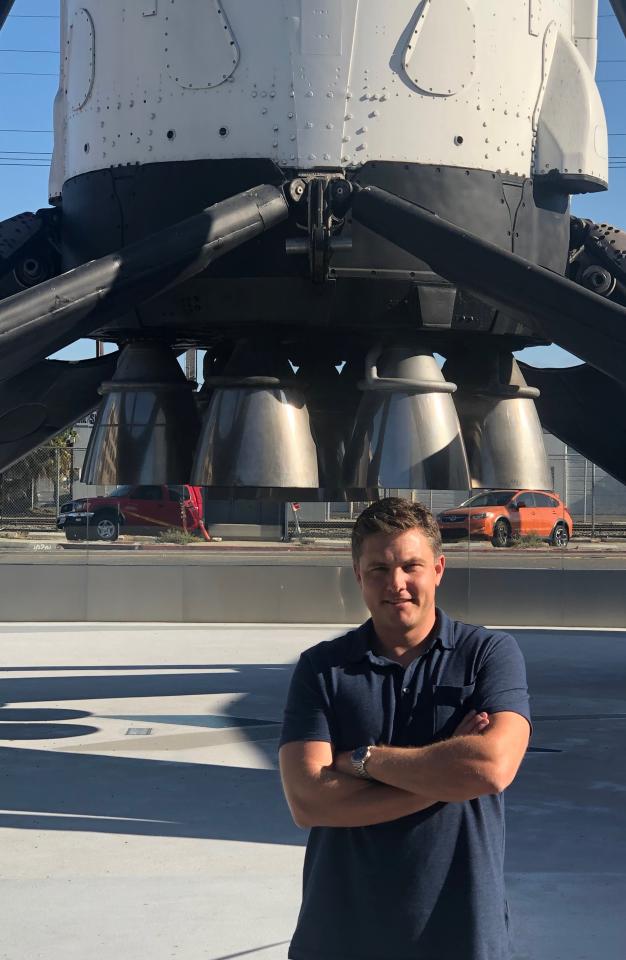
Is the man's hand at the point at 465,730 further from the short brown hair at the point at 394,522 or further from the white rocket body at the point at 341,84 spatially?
the white rocket body at the point at 341,84

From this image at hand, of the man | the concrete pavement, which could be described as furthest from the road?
the man

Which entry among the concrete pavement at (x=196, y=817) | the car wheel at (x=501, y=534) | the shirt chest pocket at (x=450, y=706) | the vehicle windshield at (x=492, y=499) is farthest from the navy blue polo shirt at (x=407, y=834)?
the vehicle windshield at (x=492, y=499)

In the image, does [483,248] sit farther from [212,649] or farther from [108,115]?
[212,649]

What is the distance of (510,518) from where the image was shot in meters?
32.1

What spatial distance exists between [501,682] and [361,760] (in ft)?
1.27

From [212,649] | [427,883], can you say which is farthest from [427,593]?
[212,649]

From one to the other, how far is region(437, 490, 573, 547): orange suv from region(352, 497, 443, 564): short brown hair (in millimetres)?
28364

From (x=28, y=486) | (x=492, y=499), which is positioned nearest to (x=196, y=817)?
(x=28, y=486)

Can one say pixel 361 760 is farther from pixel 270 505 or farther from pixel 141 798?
pixel 270 505

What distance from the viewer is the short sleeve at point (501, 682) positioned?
308 centimetres

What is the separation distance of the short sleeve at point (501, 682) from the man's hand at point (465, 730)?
0.12ft

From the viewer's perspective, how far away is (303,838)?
7320 millimetres

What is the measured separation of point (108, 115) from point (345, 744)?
675 cm

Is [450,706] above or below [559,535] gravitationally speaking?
above
